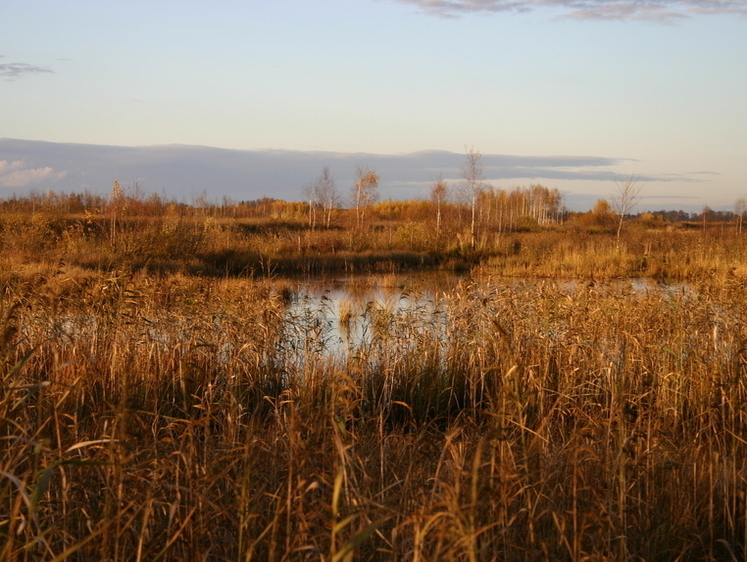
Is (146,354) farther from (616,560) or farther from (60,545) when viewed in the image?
(616,560)

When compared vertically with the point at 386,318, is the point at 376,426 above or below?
below

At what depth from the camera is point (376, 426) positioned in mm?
4527

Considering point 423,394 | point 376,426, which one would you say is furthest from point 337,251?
point 376,426

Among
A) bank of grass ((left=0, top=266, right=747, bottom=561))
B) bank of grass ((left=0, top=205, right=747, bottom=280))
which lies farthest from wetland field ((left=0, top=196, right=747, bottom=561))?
bank of grass ((left=0, top=205, right=747, bottom=280))

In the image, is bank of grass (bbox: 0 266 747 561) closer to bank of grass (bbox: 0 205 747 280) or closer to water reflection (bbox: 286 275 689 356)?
water reflection (bbox: 286 275 689 356)

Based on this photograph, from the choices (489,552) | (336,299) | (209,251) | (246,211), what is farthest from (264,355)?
(246,211)

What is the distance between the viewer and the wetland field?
2291 millimetres

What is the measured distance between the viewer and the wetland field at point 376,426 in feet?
7.52

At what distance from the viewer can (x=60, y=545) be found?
9.47 ft

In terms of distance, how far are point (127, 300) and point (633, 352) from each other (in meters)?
4.94

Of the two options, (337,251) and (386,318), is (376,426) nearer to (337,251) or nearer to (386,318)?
(386,318)

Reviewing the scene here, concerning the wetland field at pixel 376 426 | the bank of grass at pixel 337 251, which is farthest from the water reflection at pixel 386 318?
the bank of grass at pixel 337 251

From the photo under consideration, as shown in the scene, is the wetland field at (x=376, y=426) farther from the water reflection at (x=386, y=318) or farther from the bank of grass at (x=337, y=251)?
the bank of grass at (x=337, y=251)

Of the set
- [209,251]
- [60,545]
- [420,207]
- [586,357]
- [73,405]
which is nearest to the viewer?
[60,545]
